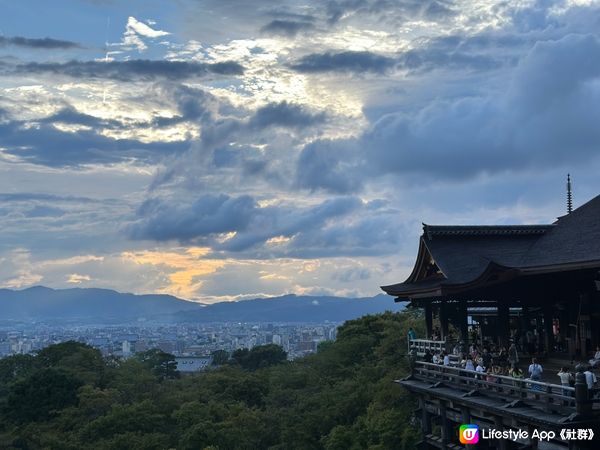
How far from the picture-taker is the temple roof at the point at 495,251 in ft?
63.5

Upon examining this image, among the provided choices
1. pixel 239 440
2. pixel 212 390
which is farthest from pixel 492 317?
pixel 212 390

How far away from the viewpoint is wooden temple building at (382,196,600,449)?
50.1 feet

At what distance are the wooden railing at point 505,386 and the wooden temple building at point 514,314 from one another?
1.2 inches

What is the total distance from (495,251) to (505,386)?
33.8ft

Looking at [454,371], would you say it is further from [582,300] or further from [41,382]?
[41,382]

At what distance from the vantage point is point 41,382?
50.5 metres

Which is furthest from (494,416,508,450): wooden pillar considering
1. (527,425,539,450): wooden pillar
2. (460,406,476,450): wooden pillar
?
(460,406,476,450): wooden pillar

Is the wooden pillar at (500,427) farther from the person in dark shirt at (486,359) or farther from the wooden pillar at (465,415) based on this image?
the person in dark shirt at (486,359)

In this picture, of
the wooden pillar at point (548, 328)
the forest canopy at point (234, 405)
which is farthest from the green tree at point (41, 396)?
the wooden pillar at point (548, 328)

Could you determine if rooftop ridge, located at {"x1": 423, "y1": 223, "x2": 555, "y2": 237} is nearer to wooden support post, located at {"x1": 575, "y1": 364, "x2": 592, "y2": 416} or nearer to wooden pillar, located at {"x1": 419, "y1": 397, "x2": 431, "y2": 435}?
wooden pillar, located at {"x1": 419, "y1": 397, "x2": 431, "y2": 435}

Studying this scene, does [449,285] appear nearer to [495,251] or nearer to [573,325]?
[573,325]

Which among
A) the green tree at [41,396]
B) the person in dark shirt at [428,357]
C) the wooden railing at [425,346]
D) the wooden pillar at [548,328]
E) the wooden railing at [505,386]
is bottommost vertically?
the green tree at [41,396]

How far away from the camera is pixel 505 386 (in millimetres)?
16453

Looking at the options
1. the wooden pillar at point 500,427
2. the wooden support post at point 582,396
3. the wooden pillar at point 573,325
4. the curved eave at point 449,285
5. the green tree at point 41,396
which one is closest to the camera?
the wooden support post at point 582,396
